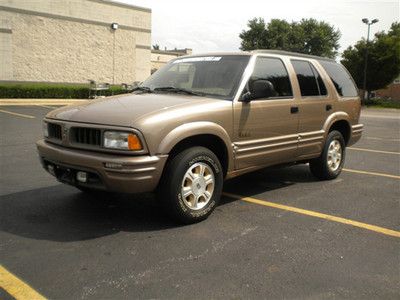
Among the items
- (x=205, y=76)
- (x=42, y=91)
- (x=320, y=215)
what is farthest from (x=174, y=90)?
(x=42, y=91)

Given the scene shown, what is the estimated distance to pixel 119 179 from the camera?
3.97m

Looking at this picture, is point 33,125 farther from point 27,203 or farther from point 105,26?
point 105,26

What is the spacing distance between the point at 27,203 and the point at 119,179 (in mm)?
1666

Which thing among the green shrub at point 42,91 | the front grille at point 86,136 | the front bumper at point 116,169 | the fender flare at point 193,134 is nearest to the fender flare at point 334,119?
the fender flare at point 193,134

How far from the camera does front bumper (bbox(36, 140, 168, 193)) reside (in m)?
3.96

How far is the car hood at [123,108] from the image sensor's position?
4125 millimetres

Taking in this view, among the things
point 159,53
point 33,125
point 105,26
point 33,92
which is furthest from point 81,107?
point 159,53

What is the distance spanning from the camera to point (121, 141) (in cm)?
402

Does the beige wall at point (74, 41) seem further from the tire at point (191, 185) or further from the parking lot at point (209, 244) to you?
the tire at point (191, 185)

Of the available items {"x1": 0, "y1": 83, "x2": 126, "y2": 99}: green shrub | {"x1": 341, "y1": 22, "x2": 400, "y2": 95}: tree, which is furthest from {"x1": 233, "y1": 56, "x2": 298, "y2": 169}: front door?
{"x1": 341, "y1": 22, "x2": 400, "y2": 95}: tree

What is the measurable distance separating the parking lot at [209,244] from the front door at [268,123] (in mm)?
597

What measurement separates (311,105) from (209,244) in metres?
2.95

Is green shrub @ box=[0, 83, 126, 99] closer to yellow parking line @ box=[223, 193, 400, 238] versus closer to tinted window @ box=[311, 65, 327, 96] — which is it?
tinted window @ box=[311, 65, 327, 96]

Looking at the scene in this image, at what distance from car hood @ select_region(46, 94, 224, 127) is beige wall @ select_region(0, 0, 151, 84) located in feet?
74.5
